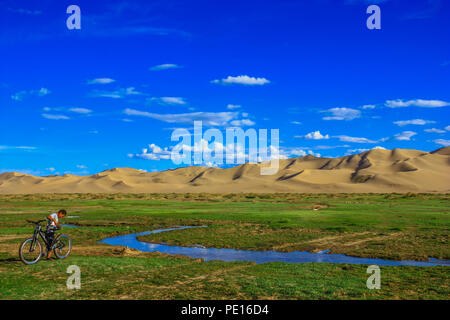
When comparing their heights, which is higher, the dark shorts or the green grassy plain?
the dark shorts

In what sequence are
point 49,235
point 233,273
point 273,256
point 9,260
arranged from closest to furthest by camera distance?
point 233,273
point 49,235
point 9,260
point 273,256

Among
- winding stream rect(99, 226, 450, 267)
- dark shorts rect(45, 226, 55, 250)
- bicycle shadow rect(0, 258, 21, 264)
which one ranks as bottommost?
winding stream rect(99, 226, 450, 267)

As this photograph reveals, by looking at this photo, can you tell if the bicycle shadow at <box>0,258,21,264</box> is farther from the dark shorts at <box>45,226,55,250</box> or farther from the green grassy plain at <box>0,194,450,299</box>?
the dark shorts at <box>45,226,55,250</box>

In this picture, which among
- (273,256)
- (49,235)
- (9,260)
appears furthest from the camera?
(273,256)

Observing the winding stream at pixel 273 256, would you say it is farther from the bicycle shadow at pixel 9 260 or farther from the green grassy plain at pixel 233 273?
the bicycle shadow at pixel 9 260

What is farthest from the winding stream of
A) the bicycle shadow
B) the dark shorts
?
the bicycle shadow

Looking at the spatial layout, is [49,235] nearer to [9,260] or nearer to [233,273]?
[9,260]

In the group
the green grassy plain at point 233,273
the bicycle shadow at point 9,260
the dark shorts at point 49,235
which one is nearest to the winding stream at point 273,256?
the green grassy plain at point 233,273

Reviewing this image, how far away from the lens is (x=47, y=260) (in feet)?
68.2

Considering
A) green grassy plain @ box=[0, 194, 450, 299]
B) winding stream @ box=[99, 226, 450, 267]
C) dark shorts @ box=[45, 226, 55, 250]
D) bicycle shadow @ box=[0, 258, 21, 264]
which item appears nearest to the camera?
green grassy plain @ box=[0, 194, 450, 299]

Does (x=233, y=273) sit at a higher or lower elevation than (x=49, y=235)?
lower

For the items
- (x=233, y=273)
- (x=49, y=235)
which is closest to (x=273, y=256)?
(x=233, y=273)

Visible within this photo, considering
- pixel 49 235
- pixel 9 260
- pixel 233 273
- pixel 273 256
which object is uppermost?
pixel 49 235

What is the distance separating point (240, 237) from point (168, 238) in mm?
6389
